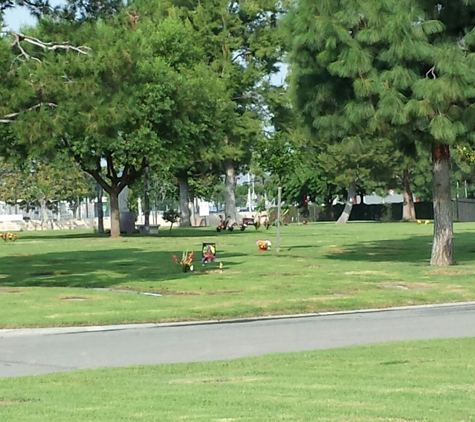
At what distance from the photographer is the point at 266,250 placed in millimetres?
38781

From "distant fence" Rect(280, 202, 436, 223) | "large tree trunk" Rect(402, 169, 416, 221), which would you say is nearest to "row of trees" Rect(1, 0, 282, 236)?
"large tree trunk" Rect(402, 169, 416, 221)

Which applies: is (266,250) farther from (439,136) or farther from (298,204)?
(298,204)

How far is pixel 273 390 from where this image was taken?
930 centimetres

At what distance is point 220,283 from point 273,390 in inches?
604

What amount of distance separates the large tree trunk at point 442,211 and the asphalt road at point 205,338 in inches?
412

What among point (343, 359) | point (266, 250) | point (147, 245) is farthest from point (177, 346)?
point (147, 245)

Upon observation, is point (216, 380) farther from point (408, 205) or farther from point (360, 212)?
point (360, 212)

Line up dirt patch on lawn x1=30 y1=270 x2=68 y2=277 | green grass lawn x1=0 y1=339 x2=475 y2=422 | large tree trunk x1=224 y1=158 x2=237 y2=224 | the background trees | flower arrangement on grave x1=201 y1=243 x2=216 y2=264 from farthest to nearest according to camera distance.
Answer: large tree trunk x1=224 y1=158 x2=237 y2=224 < flower arrangement on grave x1=201 y1=243 x2=216 y2=264 < dirt patch on lawn x1=30 y1=270 x2=68 y2=277 < the background trees < green grass lawn x1=0 y1=339 x2=475 y2=422

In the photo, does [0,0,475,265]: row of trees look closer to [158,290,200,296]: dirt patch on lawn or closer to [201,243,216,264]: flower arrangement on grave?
[158,290,200,296]: dirt patch on lawn

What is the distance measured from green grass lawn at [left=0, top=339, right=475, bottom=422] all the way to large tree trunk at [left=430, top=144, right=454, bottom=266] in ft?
54.6

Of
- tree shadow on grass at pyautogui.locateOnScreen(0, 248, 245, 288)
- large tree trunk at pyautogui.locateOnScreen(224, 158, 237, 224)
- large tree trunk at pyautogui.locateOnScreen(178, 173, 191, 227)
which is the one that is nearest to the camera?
tree shadow on grass at pyautogui.locateOnScreen(0, 248, 245, 288)

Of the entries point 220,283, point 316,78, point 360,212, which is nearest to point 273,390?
point 220,283

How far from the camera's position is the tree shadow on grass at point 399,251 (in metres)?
33.5

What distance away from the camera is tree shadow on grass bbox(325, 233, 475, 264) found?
33531 mm
